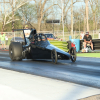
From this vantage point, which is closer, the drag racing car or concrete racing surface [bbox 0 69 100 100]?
concrete racing surface [bbox 0 69 100 100]

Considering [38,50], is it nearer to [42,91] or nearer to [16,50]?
[16,50]

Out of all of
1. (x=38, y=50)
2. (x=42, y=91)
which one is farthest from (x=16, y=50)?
(x=42, y=91)

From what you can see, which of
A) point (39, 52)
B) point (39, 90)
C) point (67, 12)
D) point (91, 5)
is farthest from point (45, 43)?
point (91, 5)

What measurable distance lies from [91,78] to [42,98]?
3.47 m

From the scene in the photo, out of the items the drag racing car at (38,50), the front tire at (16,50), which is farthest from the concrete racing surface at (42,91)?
the front tire at (16,50)

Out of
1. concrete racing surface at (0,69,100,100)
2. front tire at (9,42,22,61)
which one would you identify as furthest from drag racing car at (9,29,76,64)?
concrete racing surface at (0,69,100,100)

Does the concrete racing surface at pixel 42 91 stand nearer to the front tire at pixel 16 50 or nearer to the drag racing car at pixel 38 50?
the drag racing car at pixel 38 50

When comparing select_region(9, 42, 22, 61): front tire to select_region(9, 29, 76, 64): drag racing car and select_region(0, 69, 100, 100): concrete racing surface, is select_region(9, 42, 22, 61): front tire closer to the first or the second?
select_region(9, 29, 76, 64): drag racing car

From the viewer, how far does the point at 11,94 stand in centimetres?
590

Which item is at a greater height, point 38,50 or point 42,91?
point 38,50

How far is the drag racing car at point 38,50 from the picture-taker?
1302 cm

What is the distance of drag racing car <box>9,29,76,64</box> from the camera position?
13023mm

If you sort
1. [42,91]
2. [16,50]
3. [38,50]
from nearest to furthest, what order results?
[42,91], [38,50], [16,50]

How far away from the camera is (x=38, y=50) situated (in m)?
13.9
